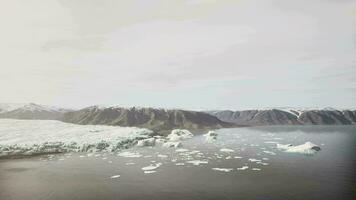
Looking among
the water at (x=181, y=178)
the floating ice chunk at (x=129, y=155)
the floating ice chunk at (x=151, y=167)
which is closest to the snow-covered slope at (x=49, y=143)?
the floating ice chunk at (x=129, y=155)

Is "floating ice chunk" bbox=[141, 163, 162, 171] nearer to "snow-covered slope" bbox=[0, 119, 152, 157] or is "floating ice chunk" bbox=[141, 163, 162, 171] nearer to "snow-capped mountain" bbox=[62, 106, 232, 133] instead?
"snow-covered slope" bbox=[0, 119, 152, 157]

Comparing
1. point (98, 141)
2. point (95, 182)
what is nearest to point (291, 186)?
point (95, 182)

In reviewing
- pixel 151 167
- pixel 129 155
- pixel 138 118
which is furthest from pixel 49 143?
pixel 138 118

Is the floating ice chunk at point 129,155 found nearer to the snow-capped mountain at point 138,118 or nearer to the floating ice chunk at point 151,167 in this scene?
the floating ice chunk at point 151,167

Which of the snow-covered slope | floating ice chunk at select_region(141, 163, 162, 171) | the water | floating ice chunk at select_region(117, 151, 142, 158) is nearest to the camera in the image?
the water

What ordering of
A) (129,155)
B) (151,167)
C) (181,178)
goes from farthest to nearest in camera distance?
(129,155) → (151,167) → (181,178)

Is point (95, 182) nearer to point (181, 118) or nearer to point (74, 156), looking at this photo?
point (74, 156)

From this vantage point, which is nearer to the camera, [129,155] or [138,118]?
[129,155]

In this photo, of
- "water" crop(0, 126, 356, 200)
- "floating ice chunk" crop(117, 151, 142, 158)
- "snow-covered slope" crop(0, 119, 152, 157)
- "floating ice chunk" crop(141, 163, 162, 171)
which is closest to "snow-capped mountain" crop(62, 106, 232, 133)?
"snow-covered slope" crop(0, 119, 152, 157)

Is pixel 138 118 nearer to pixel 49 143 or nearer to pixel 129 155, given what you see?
pixel 49 143
